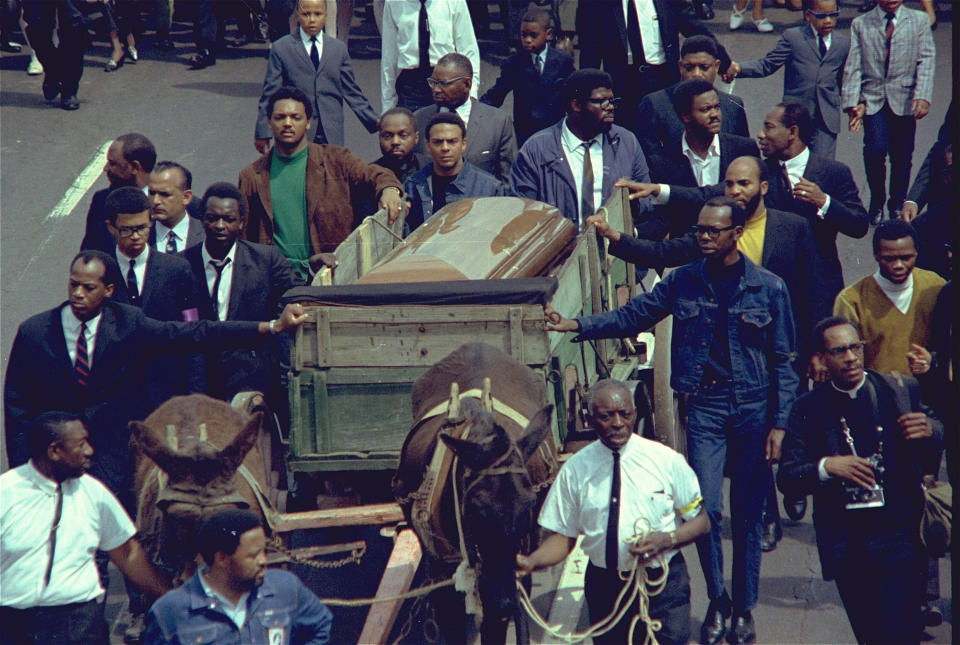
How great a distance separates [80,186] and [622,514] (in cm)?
1089

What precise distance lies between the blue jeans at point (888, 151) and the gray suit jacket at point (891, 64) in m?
0.11

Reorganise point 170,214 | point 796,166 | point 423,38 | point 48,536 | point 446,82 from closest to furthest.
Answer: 1. point 48,536
2. point 796,166
3. point 170,214
4. point 446,82
5. point 423,38

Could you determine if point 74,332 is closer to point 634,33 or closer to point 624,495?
point 624,495

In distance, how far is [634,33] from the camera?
45.1ft

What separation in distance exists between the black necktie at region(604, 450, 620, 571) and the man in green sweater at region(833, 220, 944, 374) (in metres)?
2.30

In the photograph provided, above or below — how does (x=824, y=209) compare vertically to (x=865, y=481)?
above

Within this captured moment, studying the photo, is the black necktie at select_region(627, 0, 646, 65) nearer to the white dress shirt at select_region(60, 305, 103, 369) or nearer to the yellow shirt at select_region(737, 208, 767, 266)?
the yellow shirt at select_region(737, 208, 767, 266)

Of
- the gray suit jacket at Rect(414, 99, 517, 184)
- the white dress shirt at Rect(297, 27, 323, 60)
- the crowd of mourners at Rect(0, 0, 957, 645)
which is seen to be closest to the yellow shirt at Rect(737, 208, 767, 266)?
the crowd of mourners at Rect(0, 0, 957, 645)

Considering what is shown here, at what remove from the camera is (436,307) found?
28.1 feet

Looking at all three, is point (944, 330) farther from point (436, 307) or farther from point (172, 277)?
point (172, 277)

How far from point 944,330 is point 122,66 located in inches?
574

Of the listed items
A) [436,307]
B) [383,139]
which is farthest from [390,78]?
[436,307]

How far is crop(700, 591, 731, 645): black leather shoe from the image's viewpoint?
8305 mm

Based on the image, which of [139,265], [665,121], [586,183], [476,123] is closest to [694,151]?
[665,121]
